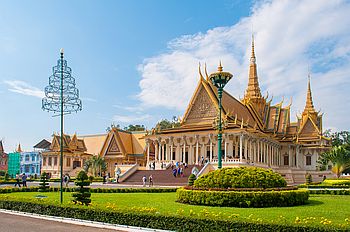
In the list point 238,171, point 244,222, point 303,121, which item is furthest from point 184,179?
point 303,121

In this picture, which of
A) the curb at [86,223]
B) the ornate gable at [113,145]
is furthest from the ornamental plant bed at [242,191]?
the ornate gable at [113,145]

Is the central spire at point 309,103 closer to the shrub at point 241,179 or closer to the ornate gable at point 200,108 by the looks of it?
the ornate gable at point 200,108

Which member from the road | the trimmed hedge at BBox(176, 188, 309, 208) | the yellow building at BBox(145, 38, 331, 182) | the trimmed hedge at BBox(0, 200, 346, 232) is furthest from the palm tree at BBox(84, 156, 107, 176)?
the road

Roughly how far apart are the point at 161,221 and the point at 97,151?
61.5 m

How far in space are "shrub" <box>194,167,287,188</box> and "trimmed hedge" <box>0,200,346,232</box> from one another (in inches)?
246

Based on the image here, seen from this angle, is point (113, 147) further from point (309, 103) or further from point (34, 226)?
point (34, 226)

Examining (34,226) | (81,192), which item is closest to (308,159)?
(81,192)

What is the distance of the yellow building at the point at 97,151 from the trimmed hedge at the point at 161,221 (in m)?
47.7

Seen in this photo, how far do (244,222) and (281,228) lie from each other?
90 centimetres

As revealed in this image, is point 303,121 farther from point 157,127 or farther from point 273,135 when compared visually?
point 157,127

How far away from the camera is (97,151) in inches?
2776

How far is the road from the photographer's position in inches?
440

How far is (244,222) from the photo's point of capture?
31.3 feet

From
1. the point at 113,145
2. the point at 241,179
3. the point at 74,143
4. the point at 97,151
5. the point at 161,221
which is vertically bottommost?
the point at 161,221
